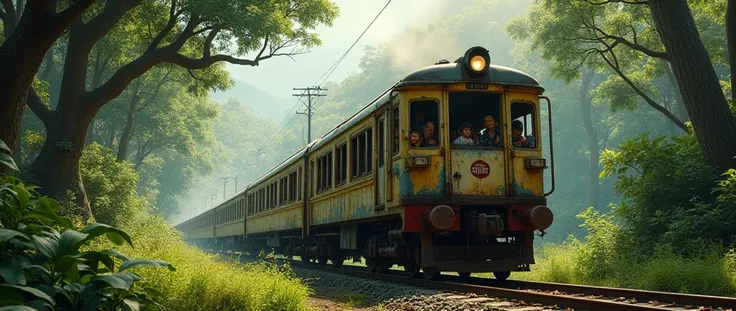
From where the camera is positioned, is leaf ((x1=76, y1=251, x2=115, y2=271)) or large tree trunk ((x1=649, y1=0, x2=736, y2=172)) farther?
large tree trunk ((x1=649, y1=0, x2=736, y2=172))

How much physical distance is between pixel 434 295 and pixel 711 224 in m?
6.22

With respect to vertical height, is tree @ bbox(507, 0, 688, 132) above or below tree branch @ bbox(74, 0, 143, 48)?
above

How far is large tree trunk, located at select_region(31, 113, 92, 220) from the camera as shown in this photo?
53.3 ft

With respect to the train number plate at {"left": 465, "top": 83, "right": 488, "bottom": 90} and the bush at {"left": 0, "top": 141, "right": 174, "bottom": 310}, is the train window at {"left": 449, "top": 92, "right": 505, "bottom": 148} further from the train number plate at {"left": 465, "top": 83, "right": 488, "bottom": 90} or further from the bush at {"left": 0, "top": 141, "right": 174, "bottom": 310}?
the bush at {"left": 0, "top": 141, "right": 174, "bottom": 310}

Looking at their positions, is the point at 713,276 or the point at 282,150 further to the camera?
the point at 282,150

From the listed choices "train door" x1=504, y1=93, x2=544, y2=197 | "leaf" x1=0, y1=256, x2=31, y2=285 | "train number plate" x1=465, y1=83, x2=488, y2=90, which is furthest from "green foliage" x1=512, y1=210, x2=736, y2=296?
"leaf" x1=0, y1=256, x2=31, y2=285

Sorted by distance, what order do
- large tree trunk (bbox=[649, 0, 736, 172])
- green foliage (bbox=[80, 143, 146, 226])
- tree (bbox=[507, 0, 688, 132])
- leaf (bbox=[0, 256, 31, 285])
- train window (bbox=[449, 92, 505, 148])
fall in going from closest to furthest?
leaf (bbox=[0, 256, 31, 285]) → train window (bbox=[449, 92, 505, 148]) → large tree trunk (bbox=[649, 0, 736, 172]) → green foliage (bbox=[80, 143, 146, 226]) → tree (bbox=[507, 0, 688, 132])

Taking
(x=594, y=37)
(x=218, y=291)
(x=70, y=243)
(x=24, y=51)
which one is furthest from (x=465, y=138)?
(x=594, y=37)

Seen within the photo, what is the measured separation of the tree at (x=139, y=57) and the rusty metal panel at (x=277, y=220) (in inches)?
184

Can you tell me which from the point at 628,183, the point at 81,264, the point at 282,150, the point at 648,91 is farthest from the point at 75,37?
the point at 282,150

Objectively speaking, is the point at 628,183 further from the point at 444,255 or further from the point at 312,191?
the point at 312,191

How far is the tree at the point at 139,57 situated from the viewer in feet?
53.8

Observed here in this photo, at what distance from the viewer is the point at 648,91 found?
25031 millimetres

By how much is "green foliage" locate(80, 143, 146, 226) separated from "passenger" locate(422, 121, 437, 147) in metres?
12.7
